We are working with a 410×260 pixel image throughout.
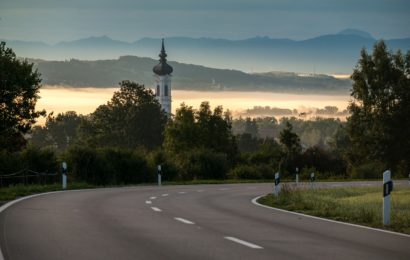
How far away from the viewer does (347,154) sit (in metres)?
92.5

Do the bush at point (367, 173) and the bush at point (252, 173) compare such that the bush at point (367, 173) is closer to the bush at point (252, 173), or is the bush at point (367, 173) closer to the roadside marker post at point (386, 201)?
the bush at point (252, 173)

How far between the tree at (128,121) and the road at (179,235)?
10232cm

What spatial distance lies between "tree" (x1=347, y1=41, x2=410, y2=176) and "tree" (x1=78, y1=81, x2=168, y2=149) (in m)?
38.3

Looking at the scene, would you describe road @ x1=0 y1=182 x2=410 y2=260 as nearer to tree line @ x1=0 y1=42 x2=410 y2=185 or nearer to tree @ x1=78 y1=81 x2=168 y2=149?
tree line @ x1=0 y1=42 x2=410 y2=185

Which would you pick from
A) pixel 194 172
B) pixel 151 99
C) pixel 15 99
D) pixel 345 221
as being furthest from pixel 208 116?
pixel 345 221

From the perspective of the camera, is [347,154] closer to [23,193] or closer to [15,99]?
[15,99]

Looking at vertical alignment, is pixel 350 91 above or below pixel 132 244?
above

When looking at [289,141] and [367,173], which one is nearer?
[367,173]

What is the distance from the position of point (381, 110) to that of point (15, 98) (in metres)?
54.2

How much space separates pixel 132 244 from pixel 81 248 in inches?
34.4

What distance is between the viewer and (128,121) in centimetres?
12262

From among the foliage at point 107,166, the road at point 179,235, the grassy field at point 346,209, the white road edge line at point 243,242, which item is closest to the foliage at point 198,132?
the foliage at point 107,166

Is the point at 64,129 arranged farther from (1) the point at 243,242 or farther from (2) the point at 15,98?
(1) the point at 243,242

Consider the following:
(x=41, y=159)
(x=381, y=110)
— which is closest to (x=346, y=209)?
(x=41, y=159)
